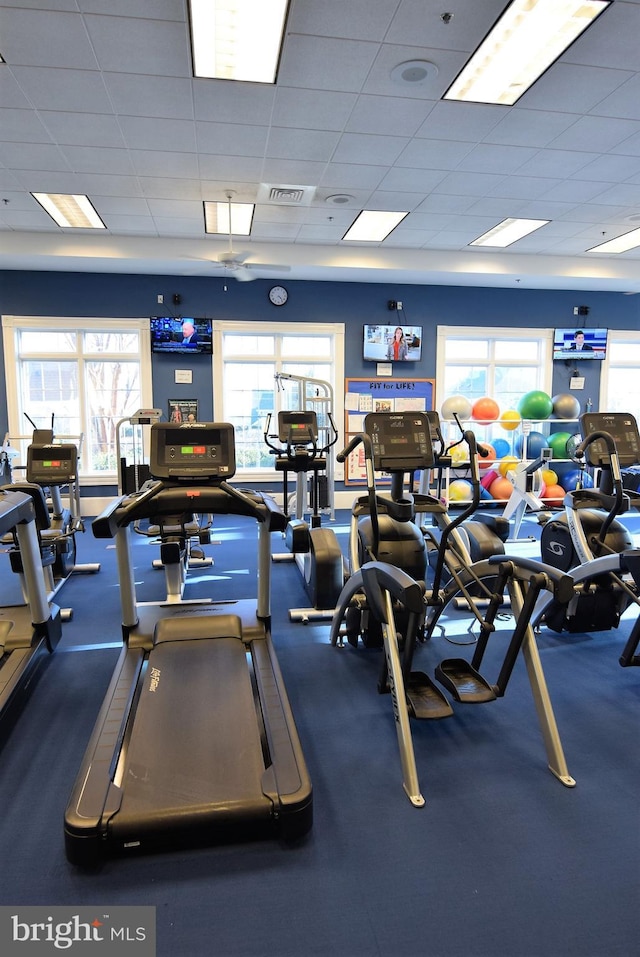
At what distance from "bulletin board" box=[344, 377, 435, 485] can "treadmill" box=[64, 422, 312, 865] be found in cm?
483

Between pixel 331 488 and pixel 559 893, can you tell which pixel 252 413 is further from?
pixel 559 893

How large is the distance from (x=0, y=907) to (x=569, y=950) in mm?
1635

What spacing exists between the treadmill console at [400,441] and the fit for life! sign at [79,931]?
2094 mm

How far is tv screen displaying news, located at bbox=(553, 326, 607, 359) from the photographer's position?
813 centimetres

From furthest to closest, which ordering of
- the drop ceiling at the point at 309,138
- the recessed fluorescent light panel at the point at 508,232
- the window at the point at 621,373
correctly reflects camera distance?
the window at the point at 621,373 < the recessed fluorescent light panel at the point at 508,232 < the drop ceiling at the point at 309,138

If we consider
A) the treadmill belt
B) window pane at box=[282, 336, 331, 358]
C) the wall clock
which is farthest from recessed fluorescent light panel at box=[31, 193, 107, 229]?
the treadmill belt

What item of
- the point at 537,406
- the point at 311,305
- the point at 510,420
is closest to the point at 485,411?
the point at 510,420

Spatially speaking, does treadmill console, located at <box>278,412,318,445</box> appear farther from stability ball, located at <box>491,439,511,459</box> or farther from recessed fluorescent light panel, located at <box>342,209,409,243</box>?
stability ball, located at <box>491,439,511,459</box>

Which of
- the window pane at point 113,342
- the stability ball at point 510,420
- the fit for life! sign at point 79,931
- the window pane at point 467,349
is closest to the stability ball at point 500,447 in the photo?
the stability ball at point 510,420

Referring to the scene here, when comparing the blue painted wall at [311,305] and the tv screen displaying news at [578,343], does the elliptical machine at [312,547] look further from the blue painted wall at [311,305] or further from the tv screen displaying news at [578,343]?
the tv screen displaying news at [578,343]

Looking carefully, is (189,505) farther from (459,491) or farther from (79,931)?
(459,491)

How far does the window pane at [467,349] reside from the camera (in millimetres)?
8070

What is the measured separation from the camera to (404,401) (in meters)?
7.82

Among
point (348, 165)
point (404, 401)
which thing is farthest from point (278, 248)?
point (404, 401)
